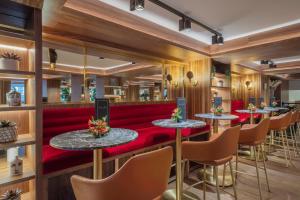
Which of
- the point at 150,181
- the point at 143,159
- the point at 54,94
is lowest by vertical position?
the point at 150,181

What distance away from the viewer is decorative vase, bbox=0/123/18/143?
1.56 metres

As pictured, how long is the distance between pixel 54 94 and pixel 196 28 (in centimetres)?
276

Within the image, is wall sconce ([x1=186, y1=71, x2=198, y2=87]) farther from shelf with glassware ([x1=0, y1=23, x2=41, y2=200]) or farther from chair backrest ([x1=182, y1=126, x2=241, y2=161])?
shelf with glassware ([x1=0, y1=23, x2=41, y2=200])

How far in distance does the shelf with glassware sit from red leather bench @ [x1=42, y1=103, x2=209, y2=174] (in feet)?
0.64

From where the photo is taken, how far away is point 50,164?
6.06 feet

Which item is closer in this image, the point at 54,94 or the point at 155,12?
the point at 54,94

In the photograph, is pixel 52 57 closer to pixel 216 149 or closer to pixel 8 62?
pixel 8 62

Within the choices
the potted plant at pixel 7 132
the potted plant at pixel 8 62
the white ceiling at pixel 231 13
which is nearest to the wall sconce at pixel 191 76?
the white ceiling at pixel 231 13

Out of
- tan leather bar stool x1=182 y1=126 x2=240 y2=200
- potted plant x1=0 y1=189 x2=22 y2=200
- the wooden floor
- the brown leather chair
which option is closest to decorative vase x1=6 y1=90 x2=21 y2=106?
potted plant x1=0 y1=189 x2=22 y2=200

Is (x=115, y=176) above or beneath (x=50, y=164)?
above

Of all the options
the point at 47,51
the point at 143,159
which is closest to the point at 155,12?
the point at 47,51

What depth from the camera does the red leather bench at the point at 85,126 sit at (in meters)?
1.98

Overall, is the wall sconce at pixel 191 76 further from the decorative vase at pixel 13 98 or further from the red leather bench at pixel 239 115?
the decorative vase at pixel 13 98

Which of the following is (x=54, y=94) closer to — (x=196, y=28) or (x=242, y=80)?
(x=196, y=28)
